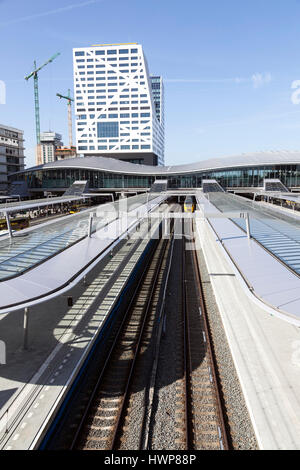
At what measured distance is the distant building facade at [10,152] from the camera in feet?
246

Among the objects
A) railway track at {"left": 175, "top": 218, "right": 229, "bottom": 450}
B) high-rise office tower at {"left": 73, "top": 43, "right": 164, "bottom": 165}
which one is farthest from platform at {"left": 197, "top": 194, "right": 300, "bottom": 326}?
high-rise office tower at {"left": 73, "top": 43, "right": 164, "bottom": 165}

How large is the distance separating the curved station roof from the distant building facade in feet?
26.0

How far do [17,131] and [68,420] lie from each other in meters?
86.2

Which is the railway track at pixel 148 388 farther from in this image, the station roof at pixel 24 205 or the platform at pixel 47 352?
the station roof at pixel 24 205

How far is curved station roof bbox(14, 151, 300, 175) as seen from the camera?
201 ft

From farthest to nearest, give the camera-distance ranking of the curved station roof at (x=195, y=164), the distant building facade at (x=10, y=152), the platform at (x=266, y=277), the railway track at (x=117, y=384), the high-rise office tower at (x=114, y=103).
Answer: the high-rise office tower at (x=114, y=103)
the distant building facade at (x=10, y=152)
the curved station roof at (x=195, y=164)
the platform at (x=266, y=277)
the railway track at (x=117, y=384)

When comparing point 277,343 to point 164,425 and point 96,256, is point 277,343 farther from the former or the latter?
point 96,256

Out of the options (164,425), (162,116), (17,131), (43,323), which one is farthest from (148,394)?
(162,116)

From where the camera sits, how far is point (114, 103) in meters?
108

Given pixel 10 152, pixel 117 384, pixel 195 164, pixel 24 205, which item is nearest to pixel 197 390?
pixel 117 384

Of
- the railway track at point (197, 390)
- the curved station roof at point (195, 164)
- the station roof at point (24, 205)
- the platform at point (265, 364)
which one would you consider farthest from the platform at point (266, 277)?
the curved station roof at point (195, 164)

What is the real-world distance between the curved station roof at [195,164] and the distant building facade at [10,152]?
7936 millimetres

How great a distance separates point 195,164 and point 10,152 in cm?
4725

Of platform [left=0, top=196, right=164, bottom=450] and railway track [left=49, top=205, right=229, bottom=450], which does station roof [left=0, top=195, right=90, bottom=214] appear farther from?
railway track [left=49, top=205, right=229, bottom=450]
